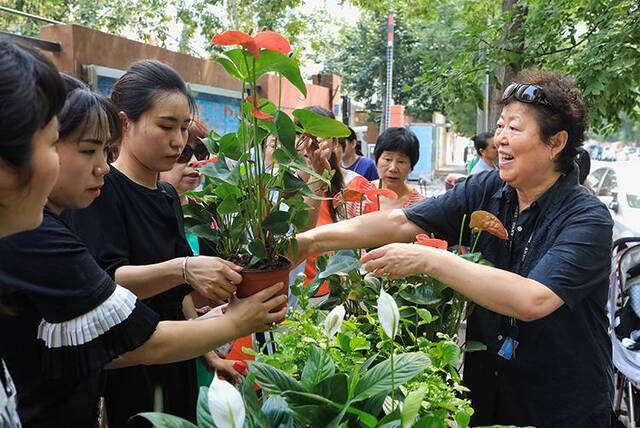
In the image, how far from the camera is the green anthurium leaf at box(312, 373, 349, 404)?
105 centimetres

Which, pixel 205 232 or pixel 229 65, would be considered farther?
pixel 205 232

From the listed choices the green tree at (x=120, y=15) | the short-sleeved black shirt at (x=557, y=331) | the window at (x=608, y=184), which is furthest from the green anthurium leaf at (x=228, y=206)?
the green tree at (x=120, y=15)

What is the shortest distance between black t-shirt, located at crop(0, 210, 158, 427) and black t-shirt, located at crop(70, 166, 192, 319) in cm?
30

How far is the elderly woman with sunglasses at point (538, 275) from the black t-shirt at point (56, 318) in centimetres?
66

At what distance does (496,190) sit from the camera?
1.84 metres

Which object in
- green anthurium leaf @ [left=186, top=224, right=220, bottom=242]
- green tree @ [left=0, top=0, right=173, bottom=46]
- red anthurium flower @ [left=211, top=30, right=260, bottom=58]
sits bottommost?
green anthurium leaf @ [left=186, top=224, right=220, bottom=242]

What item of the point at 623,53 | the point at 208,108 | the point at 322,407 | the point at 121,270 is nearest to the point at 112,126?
the point at 121,270

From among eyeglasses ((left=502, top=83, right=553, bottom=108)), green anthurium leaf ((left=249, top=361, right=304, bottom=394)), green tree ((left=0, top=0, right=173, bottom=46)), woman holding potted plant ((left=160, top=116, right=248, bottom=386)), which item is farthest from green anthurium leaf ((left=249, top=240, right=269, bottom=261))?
green tree ((left=0, top=0, right=173, bottom=46))

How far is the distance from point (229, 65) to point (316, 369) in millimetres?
673

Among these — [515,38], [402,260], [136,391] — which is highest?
[515,38]

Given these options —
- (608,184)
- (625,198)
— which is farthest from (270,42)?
(608,184)

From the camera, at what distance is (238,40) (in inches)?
45.9

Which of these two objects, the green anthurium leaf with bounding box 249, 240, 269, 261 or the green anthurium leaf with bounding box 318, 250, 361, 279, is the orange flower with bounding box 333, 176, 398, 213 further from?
the green anthurium leaf with bounding box 249, 240, 269, 261

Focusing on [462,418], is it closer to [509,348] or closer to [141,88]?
[509,348]
